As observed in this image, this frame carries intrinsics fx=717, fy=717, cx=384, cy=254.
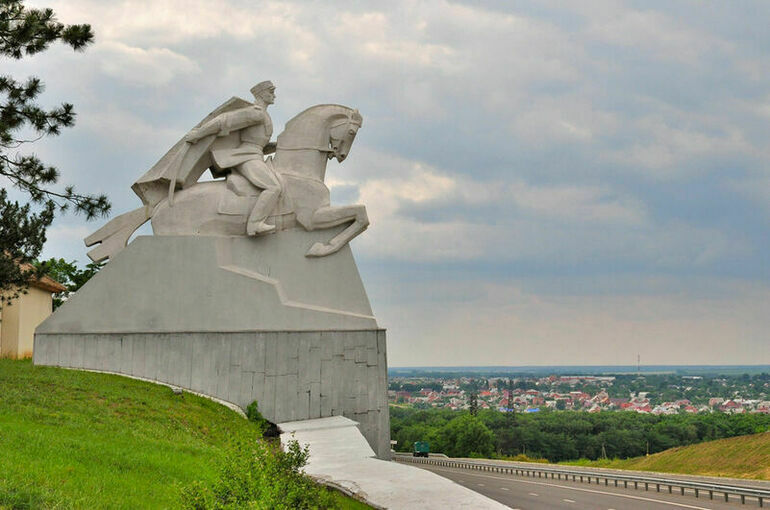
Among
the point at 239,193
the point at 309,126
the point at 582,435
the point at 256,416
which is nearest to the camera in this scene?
the point at 256,416

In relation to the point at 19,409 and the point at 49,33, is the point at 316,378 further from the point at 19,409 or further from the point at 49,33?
the point at 49,33

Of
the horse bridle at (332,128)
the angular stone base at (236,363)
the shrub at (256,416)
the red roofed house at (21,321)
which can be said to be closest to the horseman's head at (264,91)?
the horse bridle at (332,128)

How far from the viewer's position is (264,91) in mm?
15055

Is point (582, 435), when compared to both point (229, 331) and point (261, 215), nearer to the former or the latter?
point (229, 331)

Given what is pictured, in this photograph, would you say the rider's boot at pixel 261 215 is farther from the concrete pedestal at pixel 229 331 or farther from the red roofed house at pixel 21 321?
the red roofed house at pixel 21 321


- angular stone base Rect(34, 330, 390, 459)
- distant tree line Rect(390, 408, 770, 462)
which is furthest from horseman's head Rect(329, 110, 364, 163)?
distant tree line Rect(390, 408, 770, 462)

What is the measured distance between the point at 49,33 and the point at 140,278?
560 centimetres

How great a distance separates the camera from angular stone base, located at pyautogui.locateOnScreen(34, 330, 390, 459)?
13719 mm

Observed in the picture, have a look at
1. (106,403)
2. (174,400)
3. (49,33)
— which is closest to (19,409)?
(106,403)

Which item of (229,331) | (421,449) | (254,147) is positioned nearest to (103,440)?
(229,331)

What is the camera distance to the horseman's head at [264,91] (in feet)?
49.4

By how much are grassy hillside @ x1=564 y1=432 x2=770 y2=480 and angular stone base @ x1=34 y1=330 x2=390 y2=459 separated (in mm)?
12494

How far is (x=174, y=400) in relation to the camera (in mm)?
12359

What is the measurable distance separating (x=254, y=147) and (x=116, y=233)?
337 cm
